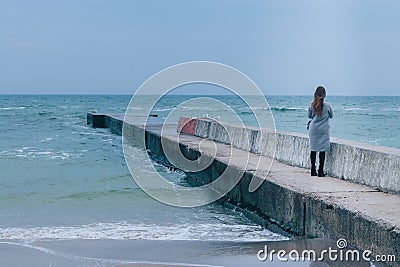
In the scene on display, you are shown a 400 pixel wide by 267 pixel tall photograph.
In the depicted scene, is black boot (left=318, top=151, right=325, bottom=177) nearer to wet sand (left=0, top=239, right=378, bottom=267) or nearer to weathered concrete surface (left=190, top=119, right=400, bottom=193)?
weathered concrete surface (left=190, top=119, right=400, bottom=193)

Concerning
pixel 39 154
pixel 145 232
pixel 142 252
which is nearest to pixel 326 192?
pixel 142 252

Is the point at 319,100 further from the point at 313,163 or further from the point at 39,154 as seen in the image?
the point at 39,154

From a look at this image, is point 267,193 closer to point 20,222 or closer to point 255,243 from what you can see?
point 255,243

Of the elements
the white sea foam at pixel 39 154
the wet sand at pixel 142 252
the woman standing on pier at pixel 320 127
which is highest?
the woman standing on pier at pixel 320 127

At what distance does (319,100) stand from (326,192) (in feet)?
5.41

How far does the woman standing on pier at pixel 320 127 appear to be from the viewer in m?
8.45

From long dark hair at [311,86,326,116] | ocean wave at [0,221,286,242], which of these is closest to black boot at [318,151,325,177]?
long dark hair at [311,86,326,116]

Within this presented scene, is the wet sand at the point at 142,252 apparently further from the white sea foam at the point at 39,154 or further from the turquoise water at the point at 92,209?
the white sea foam at the point at 39,154

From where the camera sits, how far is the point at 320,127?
27.8 feet

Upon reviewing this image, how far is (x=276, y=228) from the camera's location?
7988 mm

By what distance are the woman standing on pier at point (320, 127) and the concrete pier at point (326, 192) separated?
0.15m

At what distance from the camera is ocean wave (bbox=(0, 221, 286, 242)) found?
762 cm

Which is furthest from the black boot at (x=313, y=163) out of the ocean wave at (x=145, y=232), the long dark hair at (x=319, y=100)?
the ocean wave at (x=145, y=232)

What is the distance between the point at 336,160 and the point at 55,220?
13.2 ft
